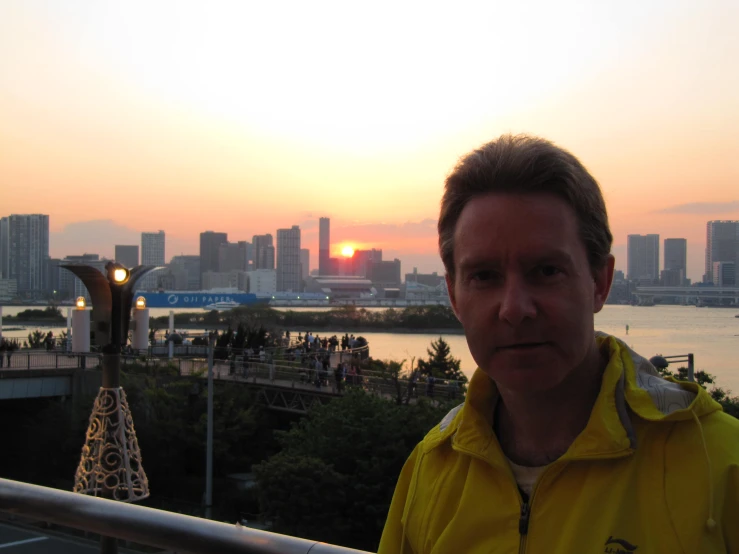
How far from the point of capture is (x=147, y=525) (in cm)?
164

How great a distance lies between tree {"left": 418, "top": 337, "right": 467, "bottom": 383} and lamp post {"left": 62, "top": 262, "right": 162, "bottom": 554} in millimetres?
16062

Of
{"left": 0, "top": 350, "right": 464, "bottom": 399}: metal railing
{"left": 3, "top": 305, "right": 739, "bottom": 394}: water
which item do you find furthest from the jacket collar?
{"left": 3, "top": 305, "right": 739, "bottom": 394}: water

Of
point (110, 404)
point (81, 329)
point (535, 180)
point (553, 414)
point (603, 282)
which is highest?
point (535, 180)

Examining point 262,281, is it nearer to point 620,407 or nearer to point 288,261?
point 288,261

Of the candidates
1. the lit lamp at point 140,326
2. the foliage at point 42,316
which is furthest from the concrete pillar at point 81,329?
the foliage at point 42,316

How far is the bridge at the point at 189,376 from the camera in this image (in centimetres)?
2042

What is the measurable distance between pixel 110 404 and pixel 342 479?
21.4 feet

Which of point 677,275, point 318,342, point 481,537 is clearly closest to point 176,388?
point 318,342

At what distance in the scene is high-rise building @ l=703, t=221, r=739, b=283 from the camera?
17.3m

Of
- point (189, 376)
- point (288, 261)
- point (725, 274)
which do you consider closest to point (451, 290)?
point (725, 274)

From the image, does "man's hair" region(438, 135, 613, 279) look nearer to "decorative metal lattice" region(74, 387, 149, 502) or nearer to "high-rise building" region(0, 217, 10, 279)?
"decorative metal lattice" region(74, 387, 149, 502)

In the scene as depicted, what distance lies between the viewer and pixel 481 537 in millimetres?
1112

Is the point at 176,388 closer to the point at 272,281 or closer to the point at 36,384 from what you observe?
the point at 36,384

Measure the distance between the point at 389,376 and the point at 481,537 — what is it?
17.6m
